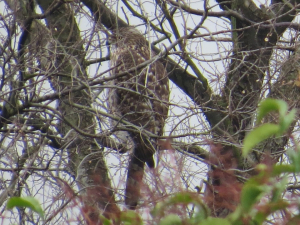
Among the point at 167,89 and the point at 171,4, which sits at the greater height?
the point at 171,4

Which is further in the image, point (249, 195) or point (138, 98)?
point (138, 98)

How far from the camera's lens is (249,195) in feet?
3.26

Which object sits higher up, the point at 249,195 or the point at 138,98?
the point at 138,98

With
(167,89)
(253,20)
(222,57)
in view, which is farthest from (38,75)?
(253,20)

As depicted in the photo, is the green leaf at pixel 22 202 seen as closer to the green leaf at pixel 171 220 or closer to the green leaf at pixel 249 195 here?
the green leaf at pixel 171 220

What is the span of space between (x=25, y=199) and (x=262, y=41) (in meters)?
5.14

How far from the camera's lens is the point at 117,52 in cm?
516

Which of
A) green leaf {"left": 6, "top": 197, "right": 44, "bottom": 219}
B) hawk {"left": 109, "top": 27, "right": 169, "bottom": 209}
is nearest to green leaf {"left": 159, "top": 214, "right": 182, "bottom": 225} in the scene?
green leaf {"left": 6, "top": 197, "right": 44, "bottom": 219}

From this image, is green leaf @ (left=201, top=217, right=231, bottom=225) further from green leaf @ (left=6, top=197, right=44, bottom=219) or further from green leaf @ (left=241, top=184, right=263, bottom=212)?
green leaf @ (left=6, top=197, right=44, bottom=219)

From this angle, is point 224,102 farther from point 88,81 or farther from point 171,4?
point 88,81

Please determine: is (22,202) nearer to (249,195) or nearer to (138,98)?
(249,195)

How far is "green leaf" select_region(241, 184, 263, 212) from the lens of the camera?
38.7 inches

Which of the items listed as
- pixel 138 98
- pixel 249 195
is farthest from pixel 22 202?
pixel 138 98

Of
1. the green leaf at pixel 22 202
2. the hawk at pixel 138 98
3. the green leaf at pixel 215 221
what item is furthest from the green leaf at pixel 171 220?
the hawk at pixel 138 98
